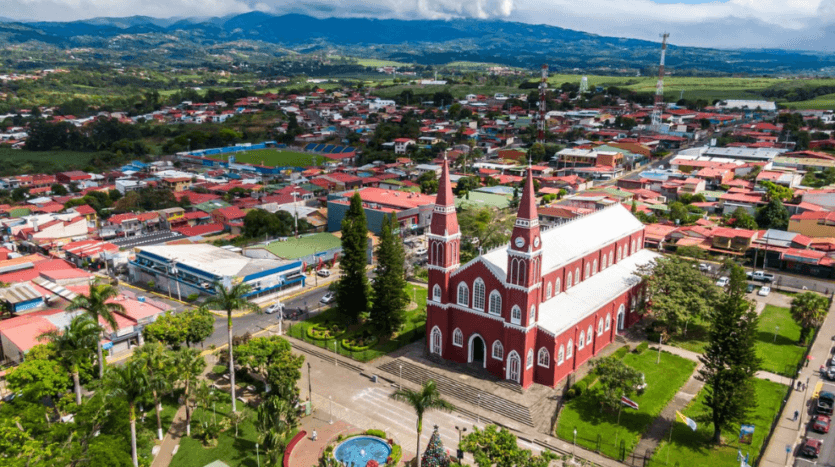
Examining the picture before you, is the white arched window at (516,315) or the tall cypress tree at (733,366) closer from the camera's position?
the tall cypress tree at (733,366)

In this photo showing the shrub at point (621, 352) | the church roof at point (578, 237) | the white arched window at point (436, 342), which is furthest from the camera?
the shrub at point (621, 352)

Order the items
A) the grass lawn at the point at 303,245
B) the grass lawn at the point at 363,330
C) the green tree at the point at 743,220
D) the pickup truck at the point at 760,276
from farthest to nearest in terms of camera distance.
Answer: the green tree at the point at 743,220 → the grass lawn at the point at 303,245 → the pickup truck at the point at 760,276 → the grass lawn at the point at 363,330

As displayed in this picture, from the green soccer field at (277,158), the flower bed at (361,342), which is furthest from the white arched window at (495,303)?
the green soccer field at (277,158)

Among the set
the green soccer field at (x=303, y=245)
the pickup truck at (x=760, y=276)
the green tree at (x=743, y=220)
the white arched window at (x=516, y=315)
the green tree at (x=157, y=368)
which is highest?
the white arched window at (x=516, y=315)

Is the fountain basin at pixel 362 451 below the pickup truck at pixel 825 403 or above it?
below

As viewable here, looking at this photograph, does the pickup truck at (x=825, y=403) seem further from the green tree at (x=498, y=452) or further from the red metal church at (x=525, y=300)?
Result: the green tree at (x=498, y=452)

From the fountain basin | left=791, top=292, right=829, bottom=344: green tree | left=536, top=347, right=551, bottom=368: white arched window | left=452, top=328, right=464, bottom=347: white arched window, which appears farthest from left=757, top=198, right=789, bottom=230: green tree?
the fountain basin
